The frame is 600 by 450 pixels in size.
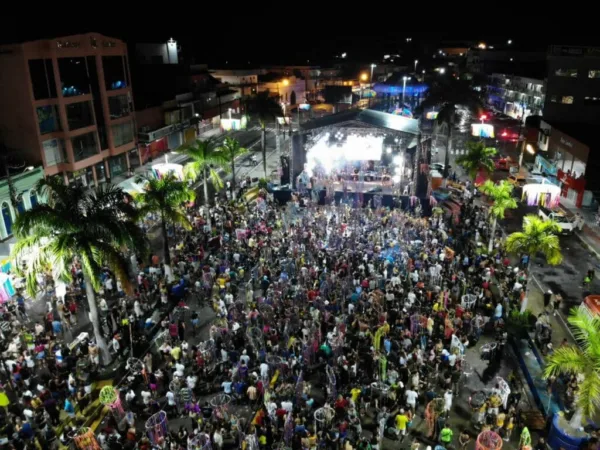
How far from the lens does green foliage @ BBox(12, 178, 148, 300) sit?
15.4 m

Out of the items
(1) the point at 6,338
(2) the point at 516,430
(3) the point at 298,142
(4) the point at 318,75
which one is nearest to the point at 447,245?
(2) the point at 516,430

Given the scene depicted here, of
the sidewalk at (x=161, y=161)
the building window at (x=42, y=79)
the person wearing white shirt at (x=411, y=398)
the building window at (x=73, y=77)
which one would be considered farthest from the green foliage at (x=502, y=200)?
the building window at (x=73, y=77)

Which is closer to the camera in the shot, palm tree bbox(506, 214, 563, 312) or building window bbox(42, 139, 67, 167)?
palm tree bbox(506, 214, 563, 312)

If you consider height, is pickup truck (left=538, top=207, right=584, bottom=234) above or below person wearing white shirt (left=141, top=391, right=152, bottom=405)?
below

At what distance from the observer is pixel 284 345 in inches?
708

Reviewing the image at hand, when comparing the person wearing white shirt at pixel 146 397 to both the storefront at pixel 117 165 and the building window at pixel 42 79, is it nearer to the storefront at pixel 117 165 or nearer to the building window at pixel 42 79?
the building window at pixel 42 79

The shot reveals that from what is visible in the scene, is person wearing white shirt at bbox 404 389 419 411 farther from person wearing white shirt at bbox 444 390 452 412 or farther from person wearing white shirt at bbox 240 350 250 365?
person wearing white shirt at bbox 240 350 250 365

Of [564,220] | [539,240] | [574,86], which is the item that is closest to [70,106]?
[539,240]

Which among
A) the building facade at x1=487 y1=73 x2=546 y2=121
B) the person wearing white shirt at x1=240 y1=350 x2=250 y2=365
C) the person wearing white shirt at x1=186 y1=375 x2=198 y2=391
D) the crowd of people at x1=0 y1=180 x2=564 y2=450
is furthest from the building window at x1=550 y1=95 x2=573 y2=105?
the person wearing white shirt at x1=186 y1=375 x2=198 y2=391

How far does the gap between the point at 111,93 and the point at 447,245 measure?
96.3 feet

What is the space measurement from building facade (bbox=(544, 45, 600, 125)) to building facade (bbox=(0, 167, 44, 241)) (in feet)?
159

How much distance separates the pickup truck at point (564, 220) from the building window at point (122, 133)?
33.0 metres

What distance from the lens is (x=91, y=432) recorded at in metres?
13.2

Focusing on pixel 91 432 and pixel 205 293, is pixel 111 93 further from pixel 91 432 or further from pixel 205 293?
pixel 91 432
